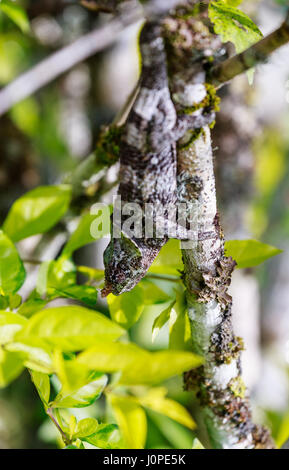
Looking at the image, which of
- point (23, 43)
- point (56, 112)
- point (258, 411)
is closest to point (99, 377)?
point (258, 411)

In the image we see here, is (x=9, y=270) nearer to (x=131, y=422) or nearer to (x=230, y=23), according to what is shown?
(x=131, y=422)

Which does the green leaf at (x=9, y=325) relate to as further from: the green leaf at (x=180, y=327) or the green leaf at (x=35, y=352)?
the green leaf at (x=180, y=327)

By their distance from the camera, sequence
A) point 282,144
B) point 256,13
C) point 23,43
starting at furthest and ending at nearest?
point 282,144
point 23,43
point 256,13

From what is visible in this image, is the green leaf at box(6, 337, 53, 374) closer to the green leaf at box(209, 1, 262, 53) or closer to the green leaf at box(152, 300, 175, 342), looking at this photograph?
the green leaf at box(152, 300, 175, 342)

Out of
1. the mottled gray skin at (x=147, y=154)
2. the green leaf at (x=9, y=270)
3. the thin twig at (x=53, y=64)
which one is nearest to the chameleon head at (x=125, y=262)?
the mottled gray skin at (x=147, y=154)

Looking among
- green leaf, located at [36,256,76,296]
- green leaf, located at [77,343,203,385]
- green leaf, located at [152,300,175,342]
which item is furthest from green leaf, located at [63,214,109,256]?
green leaf, located at [77,343,203,385]

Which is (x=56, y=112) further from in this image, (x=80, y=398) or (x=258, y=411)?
(x=80, y=398)
